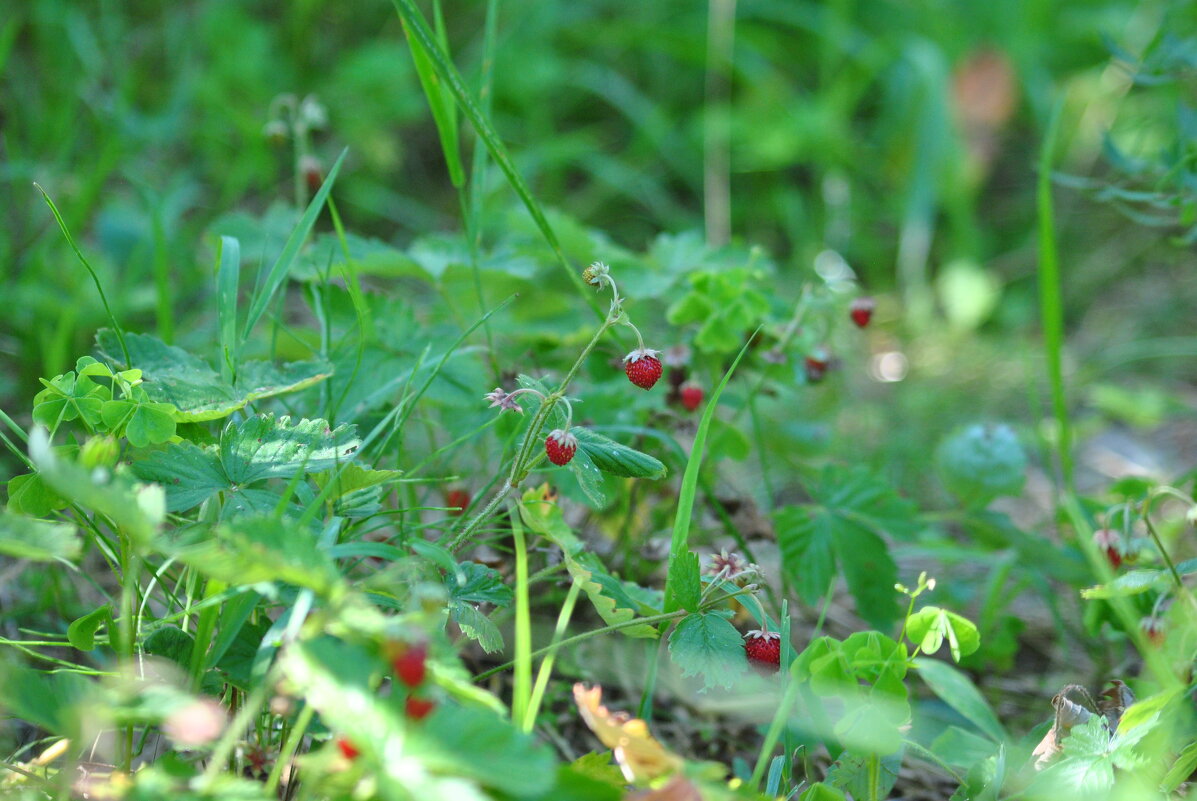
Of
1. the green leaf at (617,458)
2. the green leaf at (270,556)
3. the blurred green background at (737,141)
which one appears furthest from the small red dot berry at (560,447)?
the blurred green background at (737,141)

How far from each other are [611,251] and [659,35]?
6.32 ft

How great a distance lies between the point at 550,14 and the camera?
345 cm

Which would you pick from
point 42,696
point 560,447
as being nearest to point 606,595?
point 560,447

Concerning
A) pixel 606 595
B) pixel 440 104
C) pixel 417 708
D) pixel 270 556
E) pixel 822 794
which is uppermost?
pixel 440 104

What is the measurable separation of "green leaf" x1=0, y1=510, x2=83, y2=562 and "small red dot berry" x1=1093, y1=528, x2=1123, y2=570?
4.09 ft

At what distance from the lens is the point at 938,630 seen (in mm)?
1074

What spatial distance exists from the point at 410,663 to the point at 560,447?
33 centimetres

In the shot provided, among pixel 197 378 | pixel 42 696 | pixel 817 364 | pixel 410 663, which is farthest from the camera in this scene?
pixel 817 364

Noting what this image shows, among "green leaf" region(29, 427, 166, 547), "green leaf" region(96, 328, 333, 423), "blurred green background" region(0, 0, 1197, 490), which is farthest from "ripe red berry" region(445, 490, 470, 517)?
"blurred green background" region(0, 0, 1197, 490)

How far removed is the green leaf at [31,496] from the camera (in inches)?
40.2

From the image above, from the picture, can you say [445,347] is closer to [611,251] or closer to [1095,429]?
[611,251]

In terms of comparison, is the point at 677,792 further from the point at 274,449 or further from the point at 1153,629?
the point at 1153,629

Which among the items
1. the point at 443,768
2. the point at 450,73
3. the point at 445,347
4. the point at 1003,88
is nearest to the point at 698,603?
the point at 443,768

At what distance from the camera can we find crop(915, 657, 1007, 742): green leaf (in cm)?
121
